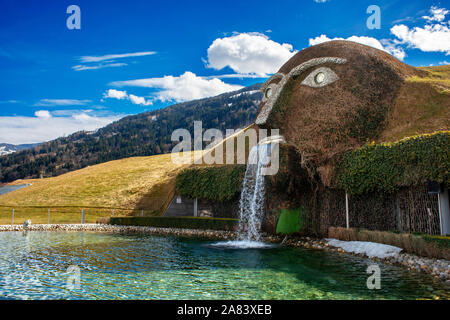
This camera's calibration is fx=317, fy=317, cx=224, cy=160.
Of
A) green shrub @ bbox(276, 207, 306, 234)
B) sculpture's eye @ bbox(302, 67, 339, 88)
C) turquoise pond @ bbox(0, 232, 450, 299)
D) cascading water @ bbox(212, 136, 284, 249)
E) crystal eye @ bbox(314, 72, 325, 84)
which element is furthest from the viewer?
crystal eye @ bbox(314, 72, 325, 84)

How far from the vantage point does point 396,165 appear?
13.5m

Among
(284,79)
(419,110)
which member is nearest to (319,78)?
(284,79)

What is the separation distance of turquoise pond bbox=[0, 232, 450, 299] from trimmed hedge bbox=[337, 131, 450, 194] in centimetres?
376

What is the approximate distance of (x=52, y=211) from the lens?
3644 cm

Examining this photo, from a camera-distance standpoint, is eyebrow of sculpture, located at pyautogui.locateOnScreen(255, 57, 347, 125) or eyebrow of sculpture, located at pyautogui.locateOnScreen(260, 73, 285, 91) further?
eyebrow of sculpture, located at pyautogui.locateOnScreen(260, 73, 285, 91)

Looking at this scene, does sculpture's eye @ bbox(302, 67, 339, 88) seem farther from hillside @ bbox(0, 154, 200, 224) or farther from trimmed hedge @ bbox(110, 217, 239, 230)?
hillside @ bbox(0, 154, 200, 224)

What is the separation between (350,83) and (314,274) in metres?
12.2

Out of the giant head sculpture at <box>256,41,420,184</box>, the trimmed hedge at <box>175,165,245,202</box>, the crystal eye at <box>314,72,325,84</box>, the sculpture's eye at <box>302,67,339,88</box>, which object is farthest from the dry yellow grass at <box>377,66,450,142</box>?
the trimmed hedge at <box>175,165,245,202</box>

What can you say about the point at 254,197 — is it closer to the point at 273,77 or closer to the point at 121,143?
the point at 273,77

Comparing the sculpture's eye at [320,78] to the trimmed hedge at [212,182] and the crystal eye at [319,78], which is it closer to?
the crystal eye at [319,78]

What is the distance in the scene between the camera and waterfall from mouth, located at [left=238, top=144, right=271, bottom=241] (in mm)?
18288

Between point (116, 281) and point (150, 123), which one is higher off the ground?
point (150, 123)
